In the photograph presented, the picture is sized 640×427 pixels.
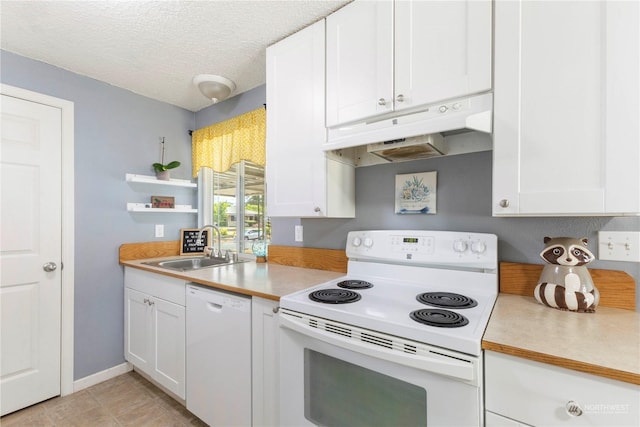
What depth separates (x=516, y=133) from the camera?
103 cm

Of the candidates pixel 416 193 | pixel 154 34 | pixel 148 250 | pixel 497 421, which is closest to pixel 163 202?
pixel 148 250

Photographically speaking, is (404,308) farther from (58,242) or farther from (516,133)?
(58,242)

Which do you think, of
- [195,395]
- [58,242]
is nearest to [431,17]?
[195,395]

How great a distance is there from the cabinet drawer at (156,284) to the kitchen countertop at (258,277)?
53mm

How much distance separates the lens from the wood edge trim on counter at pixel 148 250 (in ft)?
7.69

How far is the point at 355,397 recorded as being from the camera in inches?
40.7

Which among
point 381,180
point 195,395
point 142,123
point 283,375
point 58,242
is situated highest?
point 142,123

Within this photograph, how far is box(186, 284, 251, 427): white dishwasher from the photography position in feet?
4.73

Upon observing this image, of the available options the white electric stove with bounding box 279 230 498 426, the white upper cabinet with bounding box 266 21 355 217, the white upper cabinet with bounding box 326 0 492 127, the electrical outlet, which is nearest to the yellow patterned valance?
the white upper cabinet with bounding box 266 21 355 217

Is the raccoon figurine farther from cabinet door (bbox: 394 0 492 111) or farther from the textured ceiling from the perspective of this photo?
the textured ceiling

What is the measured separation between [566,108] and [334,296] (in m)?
1.10

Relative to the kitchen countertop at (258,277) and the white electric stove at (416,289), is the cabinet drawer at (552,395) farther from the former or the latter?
the kitchen countertop at (258,277)

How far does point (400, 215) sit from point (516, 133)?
719 millimetres

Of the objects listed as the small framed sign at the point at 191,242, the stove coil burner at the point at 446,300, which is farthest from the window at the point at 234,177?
the stove coil burner at the point at 446,300
